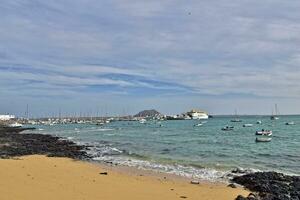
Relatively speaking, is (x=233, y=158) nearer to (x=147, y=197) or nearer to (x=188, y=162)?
(x=188, y=162)

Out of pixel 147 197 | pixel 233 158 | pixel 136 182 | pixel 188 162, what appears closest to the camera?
pixel 147 197

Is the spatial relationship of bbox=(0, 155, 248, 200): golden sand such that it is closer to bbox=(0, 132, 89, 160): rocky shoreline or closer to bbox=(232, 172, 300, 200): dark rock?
bbox=(232, 172, 300, 200): dark rock

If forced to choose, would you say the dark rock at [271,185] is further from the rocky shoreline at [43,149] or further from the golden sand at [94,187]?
the rocky shoreline at [43,149]

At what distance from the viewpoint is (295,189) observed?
19.9 meters

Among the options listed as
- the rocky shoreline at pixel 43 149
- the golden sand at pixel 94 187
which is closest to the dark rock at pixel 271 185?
the golden sand at pixel 94 187

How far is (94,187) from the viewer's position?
19.0m

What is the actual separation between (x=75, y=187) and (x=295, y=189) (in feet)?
32.4

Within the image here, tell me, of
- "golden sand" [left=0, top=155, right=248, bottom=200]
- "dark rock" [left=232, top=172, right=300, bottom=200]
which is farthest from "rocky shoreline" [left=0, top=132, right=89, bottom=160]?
"dark rock" [left=232, top=172, right=300, bottom=200]

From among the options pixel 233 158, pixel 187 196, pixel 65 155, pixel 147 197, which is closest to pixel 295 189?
pixel 187 196

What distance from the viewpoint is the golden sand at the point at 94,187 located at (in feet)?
54.2

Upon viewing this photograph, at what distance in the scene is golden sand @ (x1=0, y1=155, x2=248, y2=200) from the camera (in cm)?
1652

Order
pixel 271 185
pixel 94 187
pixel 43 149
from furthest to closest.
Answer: pixel 43 149, pixel 271 185, pixel 94 187

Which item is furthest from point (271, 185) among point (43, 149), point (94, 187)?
point (43, 149)

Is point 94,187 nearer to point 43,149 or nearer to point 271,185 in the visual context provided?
point 271,185
